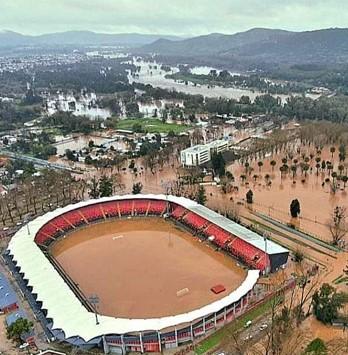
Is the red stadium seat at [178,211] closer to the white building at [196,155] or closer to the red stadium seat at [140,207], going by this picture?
the red stadium seat at [140,207]

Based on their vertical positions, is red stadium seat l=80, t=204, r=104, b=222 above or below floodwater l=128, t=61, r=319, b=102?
below

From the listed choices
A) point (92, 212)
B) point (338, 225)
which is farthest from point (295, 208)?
point (92, 212)

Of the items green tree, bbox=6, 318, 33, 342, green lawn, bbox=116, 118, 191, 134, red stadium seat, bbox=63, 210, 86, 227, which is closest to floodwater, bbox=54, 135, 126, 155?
green lawn, bbox=116, 118, 191, 134

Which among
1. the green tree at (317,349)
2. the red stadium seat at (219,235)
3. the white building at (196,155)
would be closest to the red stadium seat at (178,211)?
the red stadium seat at (219,235)

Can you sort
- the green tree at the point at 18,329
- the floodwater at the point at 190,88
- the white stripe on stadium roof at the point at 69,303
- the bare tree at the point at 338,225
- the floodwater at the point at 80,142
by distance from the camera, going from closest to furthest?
the white stripe on stadium roof at the point at 69,303, the green tree at the point at 18,329, the bare tree at the point at 338,225, the floodwater at the point at 80,142, the floodwater at the point at 190,88

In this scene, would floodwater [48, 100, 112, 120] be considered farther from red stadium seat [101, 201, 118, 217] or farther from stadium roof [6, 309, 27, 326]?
stadium roof [6, 309, 27, 326]

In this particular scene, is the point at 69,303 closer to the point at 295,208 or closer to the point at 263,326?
the point at 263,326

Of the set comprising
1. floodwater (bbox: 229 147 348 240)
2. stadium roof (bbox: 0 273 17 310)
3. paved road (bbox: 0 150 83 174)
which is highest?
paved road (bbox: 0 150 83 174)
